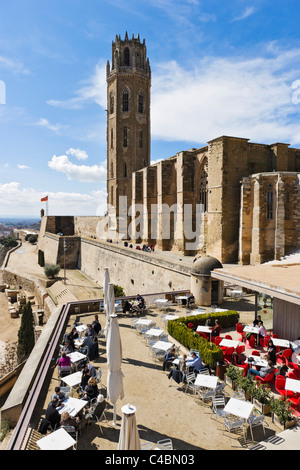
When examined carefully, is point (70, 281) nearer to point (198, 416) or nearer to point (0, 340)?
point (0, 340)

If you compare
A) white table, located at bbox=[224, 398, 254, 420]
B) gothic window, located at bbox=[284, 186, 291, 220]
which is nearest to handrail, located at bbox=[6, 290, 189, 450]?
white table, located at bbox=[224, 398, 254, 420]

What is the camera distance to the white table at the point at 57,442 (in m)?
5.23

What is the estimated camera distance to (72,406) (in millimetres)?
6492

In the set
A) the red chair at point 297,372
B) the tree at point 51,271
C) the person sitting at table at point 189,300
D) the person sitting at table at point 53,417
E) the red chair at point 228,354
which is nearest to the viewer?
the person sitting at table at point 53,417

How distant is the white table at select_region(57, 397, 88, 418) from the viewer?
6.30m

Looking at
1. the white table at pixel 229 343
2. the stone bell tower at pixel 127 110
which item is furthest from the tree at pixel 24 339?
the stone bell tower at pixel 127 110

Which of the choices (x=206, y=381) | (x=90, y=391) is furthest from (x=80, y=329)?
(x=206, y=381)

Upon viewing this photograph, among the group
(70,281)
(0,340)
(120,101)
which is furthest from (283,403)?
(120,101)

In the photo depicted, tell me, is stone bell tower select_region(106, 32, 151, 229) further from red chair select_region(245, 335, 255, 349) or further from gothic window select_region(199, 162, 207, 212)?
red chair select_region(245, 335, 255, 349)

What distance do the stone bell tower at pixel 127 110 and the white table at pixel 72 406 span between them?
3983 cm

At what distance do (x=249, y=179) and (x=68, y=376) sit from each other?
68.6ft

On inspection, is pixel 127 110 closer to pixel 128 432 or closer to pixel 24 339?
pixel 24 339

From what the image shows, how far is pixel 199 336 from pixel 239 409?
373 cm

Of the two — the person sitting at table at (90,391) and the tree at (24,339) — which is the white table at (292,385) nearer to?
the person sitting at table at (90,391)
